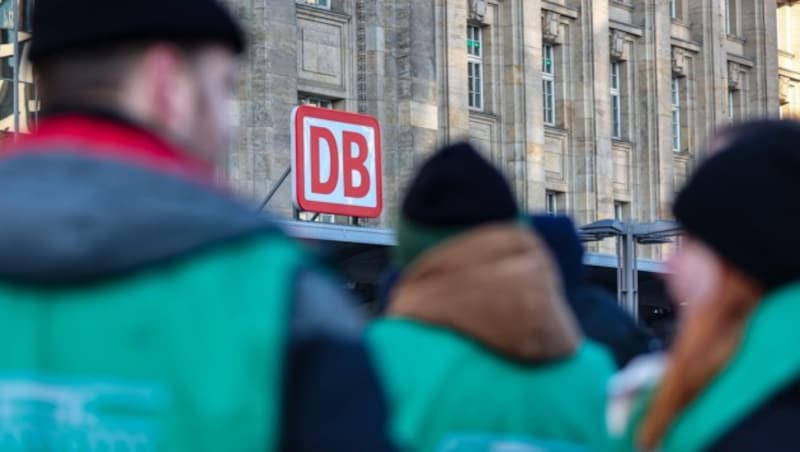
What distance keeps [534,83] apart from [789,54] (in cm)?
1198

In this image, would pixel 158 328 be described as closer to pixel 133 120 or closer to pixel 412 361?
pixel 133 120

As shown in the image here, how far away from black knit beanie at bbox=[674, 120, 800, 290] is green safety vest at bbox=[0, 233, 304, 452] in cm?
98

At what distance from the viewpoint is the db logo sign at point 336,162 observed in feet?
81.8

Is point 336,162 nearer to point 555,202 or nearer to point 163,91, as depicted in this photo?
point 555,202

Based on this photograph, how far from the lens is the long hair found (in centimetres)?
288

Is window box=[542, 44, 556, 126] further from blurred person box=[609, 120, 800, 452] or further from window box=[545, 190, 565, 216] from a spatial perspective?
blurred person box=[609, 120, 800, 452]

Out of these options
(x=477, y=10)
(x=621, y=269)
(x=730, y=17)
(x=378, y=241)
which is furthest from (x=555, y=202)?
(x=378, y=241)

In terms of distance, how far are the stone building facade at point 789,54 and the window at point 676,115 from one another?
15.0ft

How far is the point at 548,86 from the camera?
115ft

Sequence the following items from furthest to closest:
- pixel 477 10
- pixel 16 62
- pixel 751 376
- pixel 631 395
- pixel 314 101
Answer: pixel 477 10
pixel 314 101
pixel 16 62
pixel 631 395
pixel 751 376

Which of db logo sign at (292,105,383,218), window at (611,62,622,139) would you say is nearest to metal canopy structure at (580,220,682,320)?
db logo sign at (292,105,383,218)

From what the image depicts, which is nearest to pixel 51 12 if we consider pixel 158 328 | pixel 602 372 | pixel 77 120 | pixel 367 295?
pixel 77 120

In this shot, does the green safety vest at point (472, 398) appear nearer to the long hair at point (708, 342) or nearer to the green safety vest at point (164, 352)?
the long hair at point (708, 342)

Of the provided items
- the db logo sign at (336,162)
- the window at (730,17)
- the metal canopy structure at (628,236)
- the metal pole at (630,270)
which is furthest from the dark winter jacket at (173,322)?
the window at (730,17)
